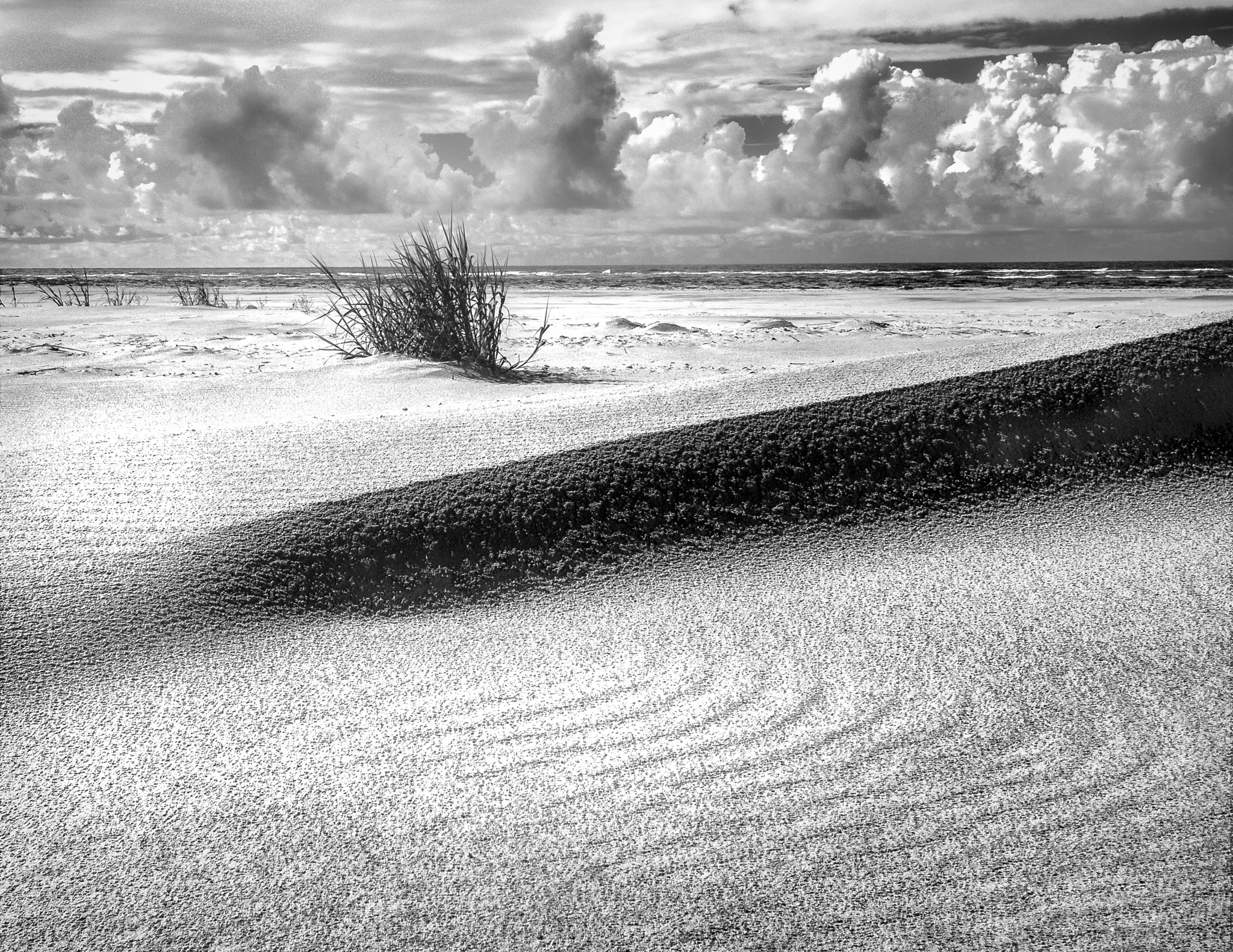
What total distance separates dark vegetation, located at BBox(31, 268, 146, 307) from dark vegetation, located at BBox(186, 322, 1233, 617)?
1156cm

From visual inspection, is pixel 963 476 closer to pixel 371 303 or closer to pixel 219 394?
pixel 219 394

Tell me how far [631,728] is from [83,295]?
18.3 meters

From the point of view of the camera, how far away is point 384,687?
163 cm

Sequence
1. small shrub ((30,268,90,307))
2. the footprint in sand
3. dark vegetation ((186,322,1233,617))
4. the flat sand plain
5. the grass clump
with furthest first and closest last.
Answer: small shrub ((30,268,90,307)) < the footprint in sand < the grass clump < dark vegetation ((186,322,1233,617)) < the flat sand plain

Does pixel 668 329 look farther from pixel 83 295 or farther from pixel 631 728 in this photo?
pixel 83 295

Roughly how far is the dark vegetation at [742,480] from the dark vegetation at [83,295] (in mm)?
11556

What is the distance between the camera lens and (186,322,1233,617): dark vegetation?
1971 mm

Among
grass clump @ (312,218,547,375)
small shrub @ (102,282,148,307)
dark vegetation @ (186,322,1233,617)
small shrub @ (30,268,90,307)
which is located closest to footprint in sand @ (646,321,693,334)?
grass clump @ (312,218,547,375)

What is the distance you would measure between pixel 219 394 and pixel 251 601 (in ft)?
9.05

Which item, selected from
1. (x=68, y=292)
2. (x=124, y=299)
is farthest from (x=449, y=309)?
(x=68, y=292)

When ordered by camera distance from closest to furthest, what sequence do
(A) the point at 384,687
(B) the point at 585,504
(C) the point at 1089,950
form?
(C) the point at 1089,950
(A) the point at 384,687
(B) the point at 585,504

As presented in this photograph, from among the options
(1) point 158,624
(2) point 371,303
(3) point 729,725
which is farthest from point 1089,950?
(2) point 371,303

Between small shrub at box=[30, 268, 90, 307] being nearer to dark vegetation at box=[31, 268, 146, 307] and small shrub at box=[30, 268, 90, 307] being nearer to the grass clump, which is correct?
dark vegetation at box=[31, 268, 146, 307]

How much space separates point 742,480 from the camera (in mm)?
2277
